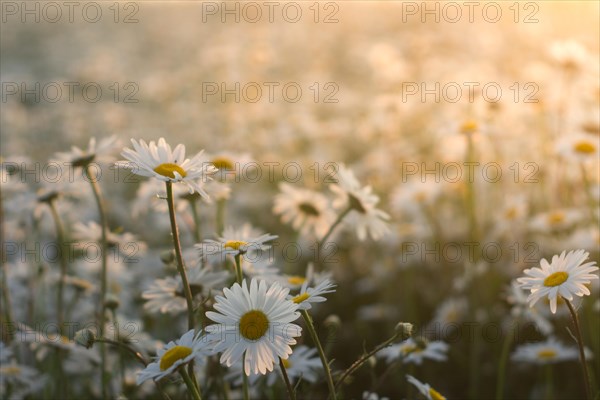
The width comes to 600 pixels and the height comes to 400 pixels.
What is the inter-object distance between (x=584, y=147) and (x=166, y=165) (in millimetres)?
2831

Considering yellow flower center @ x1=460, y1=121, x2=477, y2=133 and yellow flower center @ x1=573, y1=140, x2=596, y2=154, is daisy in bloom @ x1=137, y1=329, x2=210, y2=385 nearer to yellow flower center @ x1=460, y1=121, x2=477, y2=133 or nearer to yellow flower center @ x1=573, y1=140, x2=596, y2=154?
yellow flower center @ x1=460, y1=121, x2=477, y2=133

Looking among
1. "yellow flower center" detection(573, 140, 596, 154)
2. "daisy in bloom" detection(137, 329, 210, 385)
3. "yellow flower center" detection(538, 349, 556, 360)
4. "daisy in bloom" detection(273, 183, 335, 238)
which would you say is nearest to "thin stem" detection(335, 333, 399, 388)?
"daisy in bloom" detection(137, 329, 210, 385)

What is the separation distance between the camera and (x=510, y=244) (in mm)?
4816

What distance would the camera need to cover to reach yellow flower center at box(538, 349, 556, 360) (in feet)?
9.59

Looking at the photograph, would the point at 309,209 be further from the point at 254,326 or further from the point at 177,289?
the point at 254,326

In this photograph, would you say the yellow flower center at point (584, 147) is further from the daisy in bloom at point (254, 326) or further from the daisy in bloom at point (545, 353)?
the daisy in bloom at point (254, 326)

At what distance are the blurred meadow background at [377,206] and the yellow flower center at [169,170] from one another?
44 centimetres

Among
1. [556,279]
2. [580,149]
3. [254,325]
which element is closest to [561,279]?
[556,279]

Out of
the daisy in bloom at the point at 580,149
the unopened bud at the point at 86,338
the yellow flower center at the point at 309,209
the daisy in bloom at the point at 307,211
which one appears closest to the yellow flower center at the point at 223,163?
the daisy in bloom at the point at 307,211

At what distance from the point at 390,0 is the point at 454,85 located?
13427mm

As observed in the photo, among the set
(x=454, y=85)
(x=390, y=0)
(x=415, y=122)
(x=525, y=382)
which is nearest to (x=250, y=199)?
(x=415, y=122)

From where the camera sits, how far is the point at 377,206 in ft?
17.8

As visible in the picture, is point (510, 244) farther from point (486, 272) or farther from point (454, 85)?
point (454, 85)

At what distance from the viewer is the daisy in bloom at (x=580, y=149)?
13.3ft
